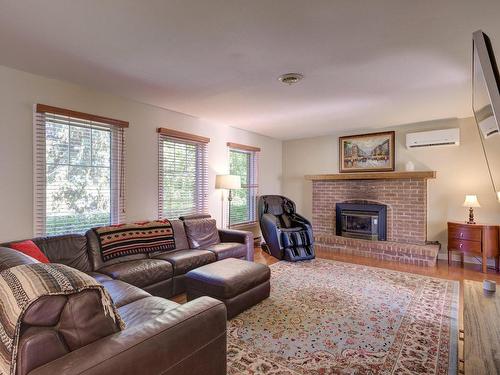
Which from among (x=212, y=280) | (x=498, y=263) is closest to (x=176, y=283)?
Answer: (x=212, y=280)

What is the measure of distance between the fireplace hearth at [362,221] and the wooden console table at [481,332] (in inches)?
110

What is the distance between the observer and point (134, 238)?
312 cm

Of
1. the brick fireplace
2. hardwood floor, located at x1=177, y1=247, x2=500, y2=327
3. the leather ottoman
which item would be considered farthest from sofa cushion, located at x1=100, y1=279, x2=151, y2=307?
the brick fireplace

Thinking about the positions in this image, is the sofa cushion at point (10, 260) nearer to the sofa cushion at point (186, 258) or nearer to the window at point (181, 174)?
the sofa cushion at point (186, 258)

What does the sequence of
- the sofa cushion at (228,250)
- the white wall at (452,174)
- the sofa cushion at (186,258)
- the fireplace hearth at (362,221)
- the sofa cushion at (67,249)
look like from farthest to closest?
the fireplace hearth at (362,221), the white wall at (452,174), the sofa cushion at (228,250), the sofa cushion at (186,258), the sofa cushion at (67,249)

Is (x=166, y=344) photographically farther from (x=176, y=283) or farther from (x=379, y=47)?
(x=379, y=47)

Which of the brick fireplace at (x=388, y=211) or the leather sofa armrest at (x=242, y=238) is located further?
the brick fireplace at (x=388, y=211)

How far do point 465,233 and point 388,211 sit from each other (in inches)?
46.3

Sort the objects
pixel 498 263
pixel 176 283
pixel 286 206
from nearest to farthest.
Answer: pixel 176 283 < pixel 498 263 < pixel 286 206

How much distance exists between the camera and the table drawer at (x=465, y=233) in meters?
3.95

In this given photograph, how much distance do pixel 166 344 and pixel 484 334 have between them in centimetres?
171

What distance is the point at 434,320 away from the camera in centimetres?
249

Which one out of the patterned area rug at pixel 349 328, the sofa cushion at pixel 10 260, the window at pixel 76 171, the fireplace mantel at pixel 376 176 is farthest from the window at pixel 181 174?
the fireplace mantel at pixel 376 176

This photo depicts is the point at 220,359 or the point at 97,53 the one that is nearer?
the point at 220,359
